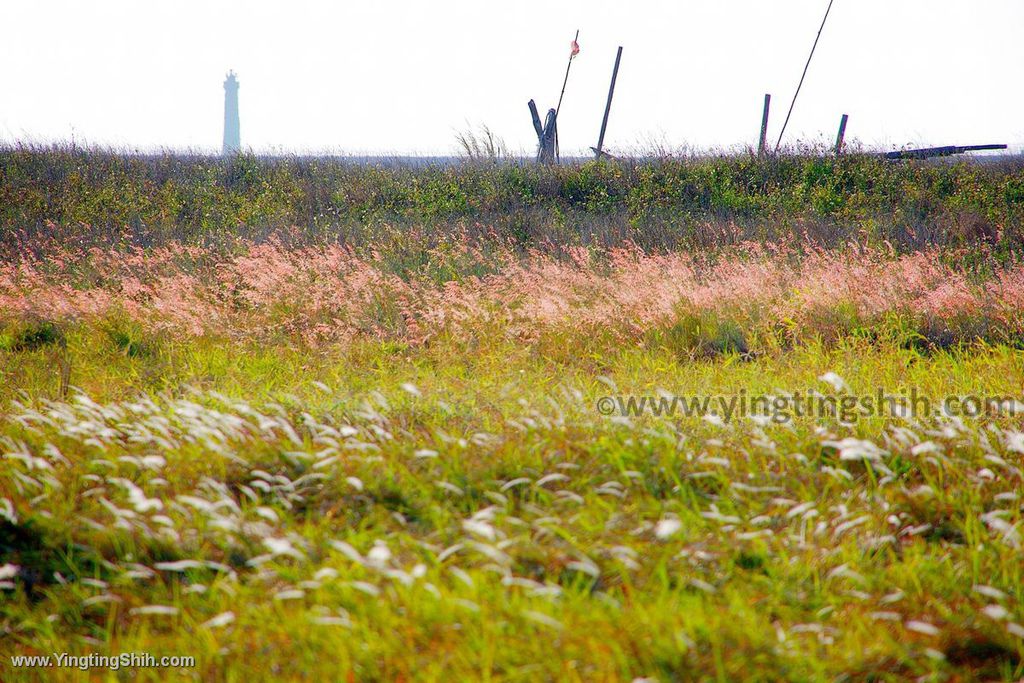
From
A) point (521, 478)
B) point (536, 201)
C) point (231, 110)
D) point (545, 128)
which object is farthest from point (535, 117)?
point (231, 110)

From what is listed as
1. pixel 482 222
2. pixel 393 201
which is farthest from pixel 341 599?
pixel 393 201

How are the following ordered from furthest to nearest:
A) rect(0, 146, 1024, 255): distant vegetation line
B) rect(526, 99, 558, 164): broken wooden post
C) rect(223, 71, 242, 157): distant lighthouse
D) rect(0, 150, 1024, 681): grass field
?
rect(223, 71, 242, 157): distant lighthouse
rect(526, 99, 558, 164): broken wooden post
rect(0, 146, 1024, 255): distant vegetation line
rect(0, 150, 1024, 681): grass field

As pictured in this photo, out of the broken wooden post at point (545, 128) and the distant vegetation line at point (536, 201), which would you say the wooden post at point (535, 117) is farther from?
the distant vegetation line at point (536, 201)

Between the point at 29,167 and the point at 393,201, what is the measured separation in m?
7.38

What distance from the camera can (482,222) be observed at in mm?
11930

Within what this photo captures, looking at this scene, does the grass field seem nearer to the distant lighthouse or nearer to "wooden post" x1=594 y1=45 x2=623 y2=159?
"wooden post" x1=594 y1=45 x2=623 y2=159

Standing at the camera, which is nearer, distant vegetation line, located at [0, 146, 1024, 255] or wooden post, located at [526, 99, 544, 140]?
distant vegetation line, located at [0, 146, 1024, 255]

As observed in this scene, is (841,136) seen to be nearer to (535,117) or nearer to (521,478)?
(535,117)

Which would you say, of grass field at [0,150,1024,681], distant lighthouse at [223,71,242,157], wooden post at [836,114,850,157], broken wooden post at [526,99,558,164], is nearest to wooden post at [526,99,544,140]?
broken wooden post at [526,99,558,164]

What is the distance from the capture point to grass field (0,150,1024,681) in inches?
86.2

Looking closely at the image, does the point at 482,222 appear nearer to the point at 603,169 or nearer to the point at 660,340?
the point at 603,169

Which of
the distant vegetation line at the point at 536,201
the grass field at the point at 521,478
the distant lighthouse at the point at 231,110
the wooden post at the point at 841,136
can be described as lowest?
the grass field at the point at 521,478

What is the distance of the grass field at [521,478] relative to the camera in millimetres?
2189

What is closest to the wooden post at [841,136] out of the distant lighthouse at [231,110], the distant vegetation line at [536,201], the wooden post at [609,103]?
the distant vegetation line at [536,201]
